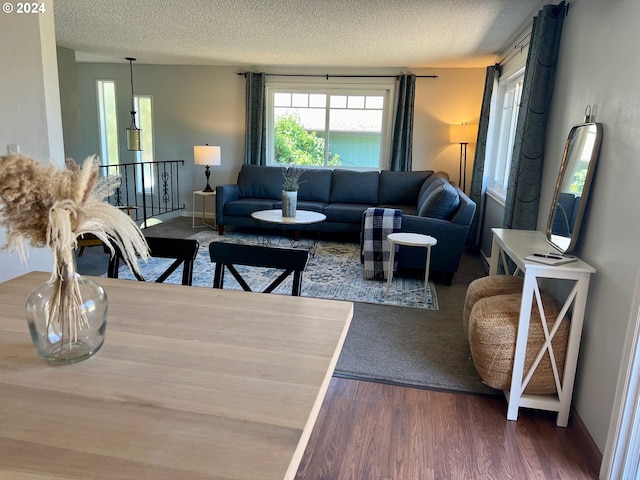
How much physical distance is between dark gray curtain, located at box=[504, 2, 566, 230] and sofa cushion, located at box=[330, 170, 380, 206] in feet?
9.76

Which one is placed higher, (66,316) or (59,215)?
(59,215)

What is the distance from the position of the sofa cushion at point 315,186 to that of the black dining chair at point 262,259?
4.29 metres

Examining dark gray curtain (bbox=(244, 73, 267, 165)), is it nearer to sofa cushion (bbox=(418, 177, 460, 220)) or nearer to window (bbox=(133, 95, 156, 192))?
window (bbox=(133, 95, 156, 192))

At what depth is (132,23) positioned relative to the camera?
424 cm

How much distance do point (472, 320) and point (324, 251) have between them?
10.1 ft

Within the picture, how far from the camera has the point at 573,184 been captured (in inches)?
89.4

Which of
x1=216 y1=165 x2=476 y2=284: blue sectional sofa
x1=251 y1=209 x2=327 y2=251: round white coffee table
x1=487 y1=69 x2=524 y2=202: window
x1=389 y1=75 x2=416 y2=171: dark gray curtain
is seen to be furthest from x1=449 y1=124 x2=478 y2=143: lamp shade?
x1=251 y1=209 x2=327 y2=251: round white coffee table

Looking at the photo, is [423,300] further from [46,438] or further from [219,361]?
[46,438]

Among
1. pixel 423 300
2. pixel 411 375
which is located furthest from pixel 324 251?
pixel 411 375

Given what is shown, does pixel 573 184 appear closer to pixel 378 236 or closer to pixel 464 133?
pixel 378 236

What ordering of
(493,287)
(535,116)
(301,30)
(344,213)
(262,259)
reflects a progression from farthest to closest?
(344,213) < (301,30) < (535,116) < (493,287) < (262,259)

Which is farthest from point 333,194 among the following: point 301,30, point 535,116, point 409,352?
point 409,352

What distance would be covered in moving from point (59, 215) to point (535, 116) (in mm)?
2830

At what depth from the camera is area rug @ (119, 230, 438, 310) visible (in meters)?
3.66
